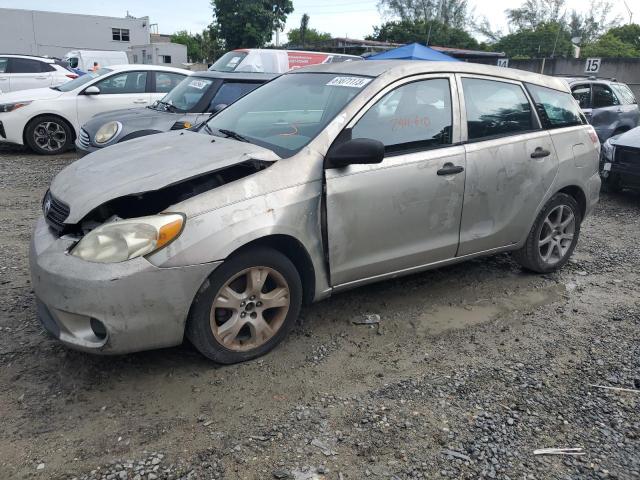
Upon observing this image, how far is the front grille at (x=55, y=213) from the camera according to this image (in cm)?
312

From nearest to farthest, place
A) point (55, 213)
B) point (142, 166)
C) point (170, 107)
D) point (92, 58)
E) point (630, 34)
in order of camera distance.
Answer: point (55, 213)
point (142, 166)
point (170, 107)
point (92, 58)
point (630, 34)

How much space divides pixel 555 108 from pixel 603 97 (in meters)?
7.30

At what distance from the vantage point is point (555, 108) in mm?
4738

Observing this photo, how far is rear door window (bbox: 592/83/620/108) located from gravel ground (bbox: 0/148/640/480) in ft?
25.4

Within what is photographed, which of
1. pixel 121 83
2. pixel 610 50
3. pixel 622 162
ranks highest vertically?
pixel 610 50

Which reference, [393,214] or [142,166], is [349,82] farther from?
[142,166]

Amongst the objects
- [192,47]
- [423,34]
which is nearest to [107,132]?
[423,34]


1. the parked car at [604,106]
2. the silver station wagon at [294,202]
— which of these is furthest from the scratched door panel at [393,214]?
the parked car at [604,106]

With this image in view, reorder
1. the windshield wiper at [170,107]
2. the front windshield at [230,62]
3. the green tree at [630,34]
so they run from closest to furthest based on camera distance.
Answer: the windshield wiper at [170,107] < the front windshield at [230,62] < the green tree at [630,34]

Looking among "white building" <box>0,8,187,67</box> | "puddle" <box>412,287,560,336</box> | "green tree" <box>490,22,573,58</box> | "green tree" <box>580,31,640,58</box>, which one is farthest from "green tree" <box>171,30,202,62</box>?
"puddle" <box>412,287,560,336</box>

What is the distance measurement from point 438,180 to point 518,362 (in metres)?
1.28

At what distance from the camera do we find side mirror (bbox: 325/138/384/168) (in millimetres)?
3342

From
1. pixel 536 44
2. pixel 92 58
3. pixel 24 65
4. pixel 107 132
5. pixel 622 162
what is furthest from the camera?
pixel 536 44

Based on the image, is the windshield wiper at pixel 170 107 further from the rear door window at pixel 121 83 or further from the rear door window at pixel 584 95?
the rear door window at pixel 584 95
